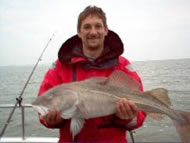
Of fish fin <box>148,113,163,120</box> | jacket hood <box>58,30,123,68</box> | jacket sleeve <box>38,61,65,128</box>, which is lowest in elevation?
fish fin <box>148,113,163,120</box>

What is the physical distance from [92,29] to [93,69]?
0.58 m

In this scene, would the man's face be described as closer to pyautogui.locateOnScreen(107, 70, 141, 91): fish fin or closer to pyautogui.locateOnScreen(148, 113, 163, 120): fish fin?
pyautogui.locateOnScreen(107, 70, 141, 91): fish fin

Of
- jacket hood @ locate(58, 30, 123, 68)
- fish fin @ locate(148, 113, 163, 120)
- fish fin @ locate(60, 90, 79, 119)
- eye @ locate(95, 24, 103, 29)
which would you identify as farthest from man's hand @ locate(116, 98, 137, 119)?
eye @ locate(95, 24, 103, 29)

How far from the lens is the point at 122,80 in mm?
3131

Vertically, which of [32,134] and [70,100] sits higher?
[70,100]

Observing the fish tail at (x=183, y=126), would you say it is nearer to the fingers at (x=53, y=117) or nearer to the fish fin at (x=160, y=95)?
the fish fin at (x=160, y=95)

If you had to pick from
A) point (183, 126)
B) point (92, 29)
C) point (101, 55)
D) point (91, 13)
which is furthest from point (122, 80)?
point (91, 13)

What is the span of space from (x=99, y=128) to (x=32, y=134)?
9.67m

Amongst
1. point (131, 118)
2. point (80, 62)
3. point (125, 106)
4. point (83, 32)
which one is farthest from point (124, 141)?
point (83, 32)

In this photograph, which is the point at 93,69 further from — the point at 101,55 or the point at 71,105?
the point at 71,105

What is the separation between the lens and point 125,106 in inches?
117

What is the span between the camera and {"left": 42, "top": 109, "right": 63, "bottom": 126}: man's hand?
299 cm

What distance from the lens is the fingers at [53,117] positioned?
9.80 ft

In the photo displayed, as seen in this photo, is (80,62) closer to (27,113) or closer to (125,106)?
(125,106)
